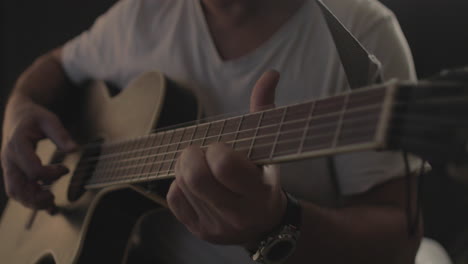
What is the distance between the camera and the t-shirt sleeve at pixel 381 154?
53 centimetres

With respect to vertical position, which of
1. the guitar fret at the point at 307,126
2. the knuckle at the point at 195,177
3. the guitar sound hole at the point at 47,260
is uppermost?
the guitar fret at the point at 307,126

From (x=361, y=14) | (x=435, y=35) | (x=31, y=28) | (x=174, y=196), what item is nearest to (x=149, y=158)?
(x=174, y=196)

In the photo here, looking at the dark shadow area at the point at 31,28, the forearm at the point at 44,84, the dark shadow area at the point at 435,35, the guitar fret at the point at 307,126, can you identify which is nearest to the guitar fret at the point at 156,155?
the guitar fret at the point at 307,126

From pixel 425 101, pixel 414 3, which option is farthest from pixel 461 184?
pixel 414 3

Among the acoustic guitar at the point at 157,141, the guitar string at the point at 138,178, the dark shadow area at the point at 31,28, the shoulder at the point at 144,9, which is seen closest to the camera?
the acoustic guitar at the point at 157,141

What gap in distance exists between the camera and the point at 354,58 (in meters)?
0.44

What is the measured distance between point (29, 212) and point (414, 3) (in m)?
0.78

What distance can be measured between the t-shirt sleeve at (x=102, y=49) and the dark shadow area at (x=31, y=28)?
405mm

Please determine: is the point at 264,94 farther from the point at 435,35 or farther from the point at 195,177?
the point at 435,35

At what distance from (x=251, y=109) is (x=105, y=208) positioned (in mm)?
347

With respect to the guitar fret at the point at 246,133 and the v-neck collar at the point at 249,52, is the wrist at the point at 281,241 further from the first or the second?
the v-neck collar at the point at 249,52

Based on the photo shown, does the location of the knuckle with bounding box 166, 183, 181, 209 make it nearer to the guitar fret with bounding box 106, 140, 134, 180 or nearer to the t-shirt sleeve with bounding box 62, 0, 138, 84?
the guitar fret with bounding box 106, 140, 134, 180

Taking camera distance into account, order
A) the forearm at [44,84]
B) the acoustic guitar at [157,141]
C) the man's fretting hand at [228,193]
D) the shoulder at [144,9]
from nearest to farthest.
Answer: the acoustic guitar at [157,141] < the man's fretting hand at [228,193] < the shoulder at [144,9] < the forearm at [44,84]

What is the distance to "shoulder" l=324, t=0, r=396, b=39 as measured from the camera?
0.52 m
